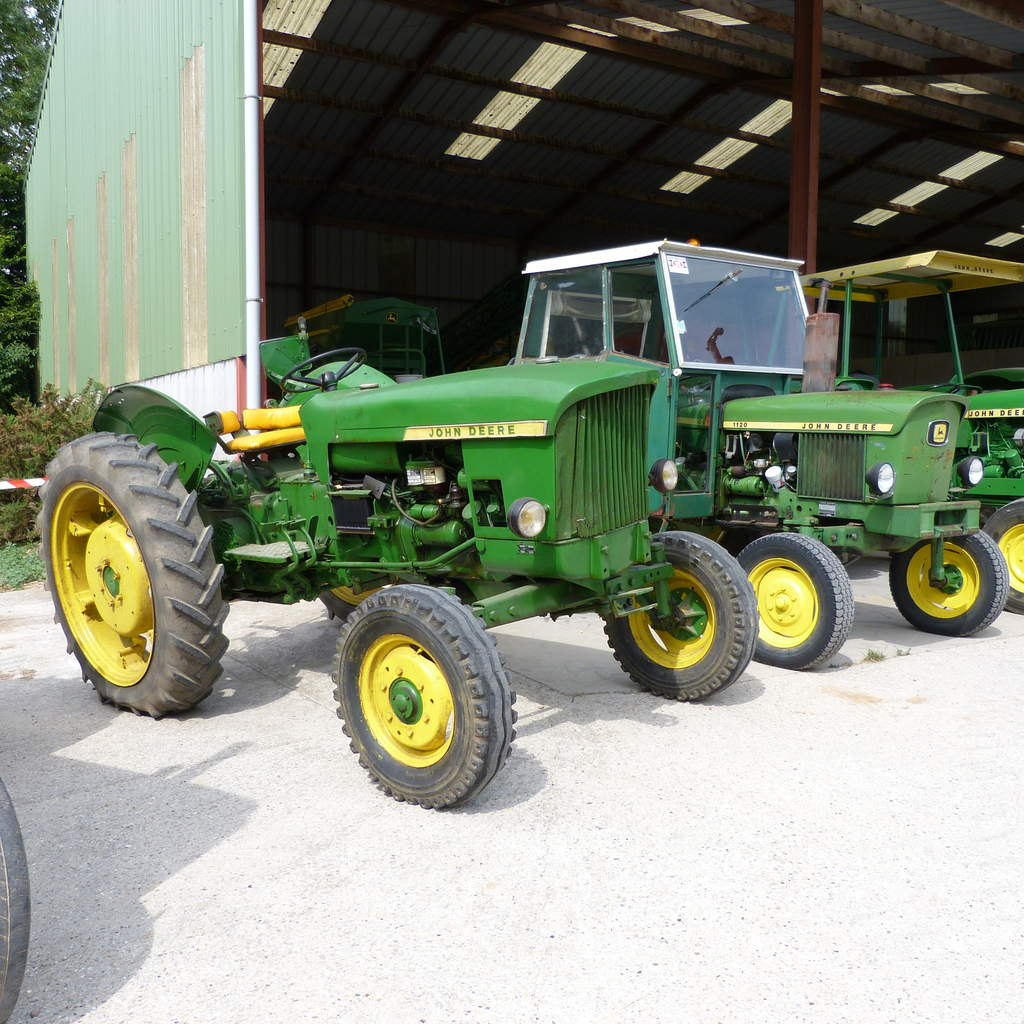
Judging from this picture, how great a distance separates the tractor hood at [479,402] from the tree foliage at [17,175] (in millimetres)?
16983

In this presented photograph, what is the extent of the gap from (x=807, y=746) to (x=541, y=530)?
1442 mm

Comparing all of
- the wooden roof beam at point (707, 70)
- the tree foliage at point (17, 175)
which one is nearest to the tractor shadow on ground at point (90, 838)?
the wooden roof beam at point (707, 70)

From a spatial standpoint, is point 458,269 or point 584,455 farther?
point 458,269

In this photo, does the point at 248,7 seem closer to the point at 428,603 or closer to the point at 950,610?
the point at 428,603

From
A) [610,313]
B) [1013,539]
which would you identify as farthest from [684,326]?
[1013,539]

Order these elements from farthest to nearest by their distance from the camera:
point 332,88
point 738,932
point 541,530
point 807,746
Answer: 1. point 332,88
2. point 807,746
3. point 541,530
4. point 738,932

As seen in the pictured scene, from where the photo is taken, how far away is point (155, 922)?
2508 millimetres

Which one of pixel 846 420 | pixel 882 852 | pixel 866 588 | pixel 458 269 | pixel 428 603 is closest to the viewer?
pixel 882 852

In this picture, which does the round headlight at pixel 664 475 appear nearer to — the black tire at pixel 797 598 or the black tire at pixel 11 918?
the black tire at pixel 797 598

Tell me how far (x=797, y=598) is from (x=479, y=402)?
2.46 meters

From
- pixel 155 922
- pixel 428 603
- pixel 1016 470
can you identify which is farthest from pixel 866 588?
pixel 155 922

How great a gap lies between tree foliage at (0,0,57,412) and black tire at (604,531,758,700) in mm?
17279

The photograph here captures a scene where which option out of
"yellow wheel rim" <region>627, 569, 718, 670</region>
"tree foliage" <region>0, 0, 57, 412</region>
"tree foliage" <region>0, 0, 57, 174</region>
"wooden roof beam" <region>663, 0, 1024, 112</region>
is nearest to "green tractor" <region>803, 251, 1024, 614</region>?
"yellow wheel rim" <region>627, 569, 718, 670</region>

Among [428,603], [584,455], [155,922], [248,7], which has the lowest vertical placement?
[155,922]
